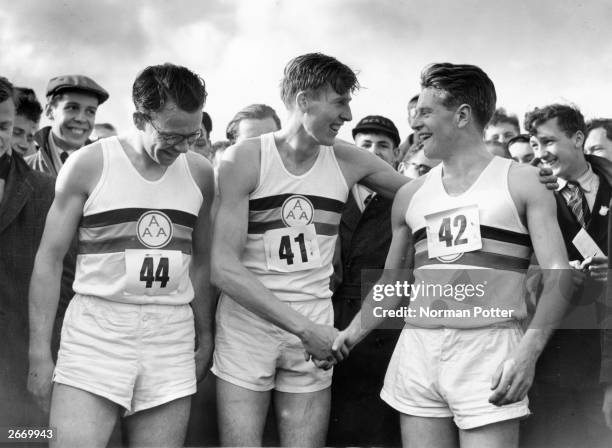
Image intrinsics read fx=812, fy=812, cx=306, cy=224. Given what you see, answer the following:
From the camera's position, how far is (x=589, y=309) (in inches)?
154

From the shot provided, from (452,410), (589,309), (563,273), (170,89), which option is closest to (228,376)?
(452,410)

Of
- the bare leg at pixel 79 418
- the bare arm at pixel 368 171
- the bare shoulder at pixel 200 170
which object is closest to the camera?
the bare leg at pixel 79 418

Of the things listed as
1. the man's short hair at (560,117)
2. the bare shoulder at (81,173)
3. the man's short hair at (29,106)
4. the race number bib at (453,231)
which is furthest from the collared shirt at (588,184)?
the man's short hair at (29,106)

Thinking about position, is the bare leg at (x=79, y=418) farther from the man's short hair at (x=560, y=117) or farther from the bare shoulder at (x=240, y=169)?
the man's short hair at (x=560, y=117)

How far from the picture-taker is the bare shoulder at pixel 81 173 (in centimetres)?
327

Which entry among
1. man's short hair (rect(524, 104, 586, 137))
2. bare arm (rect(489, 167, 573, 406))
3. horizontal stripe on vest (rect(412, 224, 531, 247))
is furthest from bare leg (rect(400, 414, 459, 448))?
man's short hair (rect(524, 104, 586, 137))

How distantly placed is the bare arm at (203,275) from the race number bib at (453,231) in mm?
977

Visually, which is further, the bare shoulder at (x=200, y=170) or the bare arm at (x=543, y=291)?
the bare shoulder at (x=200, y=170)

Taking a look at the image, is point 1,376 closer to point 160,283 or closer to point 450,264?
point 160,283

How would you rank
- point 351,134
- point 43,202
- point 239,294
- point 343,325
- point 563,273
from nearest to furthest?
1. point 563,273
2. point 239,294
3. point 43,202
4. point 343,325
5. point 351,134

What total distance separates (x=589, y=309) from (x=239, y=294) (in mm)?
1717

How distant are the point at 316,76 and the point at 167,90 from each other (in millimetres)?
→ 703

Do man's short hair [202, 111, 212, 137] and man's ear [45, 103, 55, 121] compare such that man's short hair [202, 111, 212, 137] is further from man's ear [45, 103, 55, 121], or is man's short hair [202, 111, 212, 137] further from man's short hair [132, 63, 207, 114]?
man's short hair [132, 63, 207, 114]

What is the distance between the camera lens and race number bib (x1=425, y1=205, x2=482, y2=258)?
3166 mm
